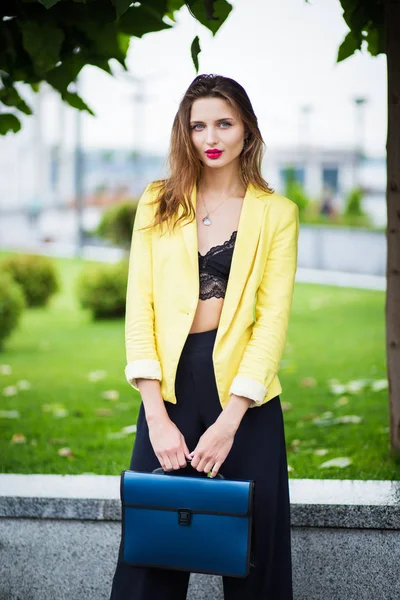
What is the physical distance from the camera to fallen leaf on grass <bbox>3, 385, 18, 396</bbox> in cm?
699

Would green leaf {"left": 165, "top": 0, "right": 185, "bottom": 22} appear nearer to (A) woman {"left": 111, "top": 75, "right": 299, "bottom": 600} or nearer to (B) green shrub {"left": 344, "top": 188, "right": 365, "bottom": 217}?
(A) woman {"left": 111, "top": 75, "right": 299, "bottom": 600}

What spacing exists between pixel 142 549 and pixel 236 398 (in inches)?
20.8

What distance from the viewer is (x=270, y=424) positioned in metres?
2.61

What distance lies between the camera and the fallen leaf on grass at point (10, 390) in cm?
699

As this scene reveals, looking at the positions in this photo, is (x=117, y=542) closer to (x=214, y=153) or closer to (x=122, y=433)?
(x=214, y=153)

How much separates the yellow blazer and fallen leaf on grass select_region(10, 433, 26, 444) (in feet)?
8.82

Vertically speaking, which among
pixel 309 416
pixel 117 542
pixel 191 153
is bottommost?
pixel 309 416

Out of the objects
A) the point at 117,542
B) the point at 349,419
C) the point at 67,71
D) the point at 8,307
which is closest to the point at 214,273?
the point at 117,542

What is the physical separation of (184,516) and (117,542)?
88cm

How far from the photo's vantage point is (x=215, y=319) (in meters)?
2.58

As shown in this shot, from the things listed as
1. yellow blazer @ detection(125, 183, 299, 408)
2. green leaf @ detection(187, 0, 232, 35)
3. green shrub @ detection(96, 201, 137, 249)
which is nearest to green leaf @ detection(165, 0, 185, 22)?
green leaf @ detection(187, 0, 232, 35)

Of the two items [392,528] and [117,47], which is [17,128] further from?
[392,528]

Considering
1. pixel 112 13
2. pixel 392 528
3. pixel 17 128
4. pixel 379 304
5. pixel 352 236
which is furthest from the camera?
pixel 352 236

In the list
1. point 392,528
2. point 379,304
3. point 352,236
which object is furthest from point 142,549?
point 352,236
